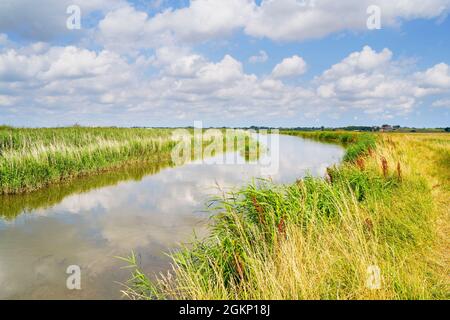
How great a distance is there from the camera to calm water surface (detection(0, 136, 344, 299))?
18.9 feet

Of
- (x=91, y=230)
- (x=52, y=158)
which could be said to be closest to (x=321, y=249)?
(x=91, y=230)

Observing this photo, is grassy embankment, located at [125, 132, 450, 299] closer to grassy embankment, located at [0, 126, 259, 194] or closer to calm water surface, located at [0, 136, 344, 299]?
calm water surface, located at [0, 136, 344, 299]

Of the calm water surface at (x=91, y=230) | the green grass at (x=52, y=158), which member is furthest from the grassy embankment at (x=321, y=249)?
the green grass at (x=52, y=158)

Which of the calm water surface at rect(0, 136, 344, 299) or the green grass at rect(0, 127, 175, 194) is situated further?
the green grass at rect(0, 127, 175, 194)

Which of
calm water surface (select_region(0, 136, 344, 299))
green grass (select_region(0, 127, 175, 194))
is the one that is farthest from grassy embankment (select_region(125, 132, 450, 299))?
green grass (select_region(0, 127, 175, 194))

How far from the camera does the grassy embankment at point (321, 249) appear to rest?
370cm

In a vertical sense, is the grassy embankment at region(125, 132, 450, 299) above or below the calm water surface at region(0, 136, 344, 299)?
above

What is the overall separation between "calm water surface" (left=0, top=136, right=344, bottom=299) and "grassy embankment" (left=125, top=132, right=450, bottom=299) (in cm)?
78

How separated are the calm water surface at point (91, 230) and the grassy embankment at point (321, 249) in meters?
0.78
